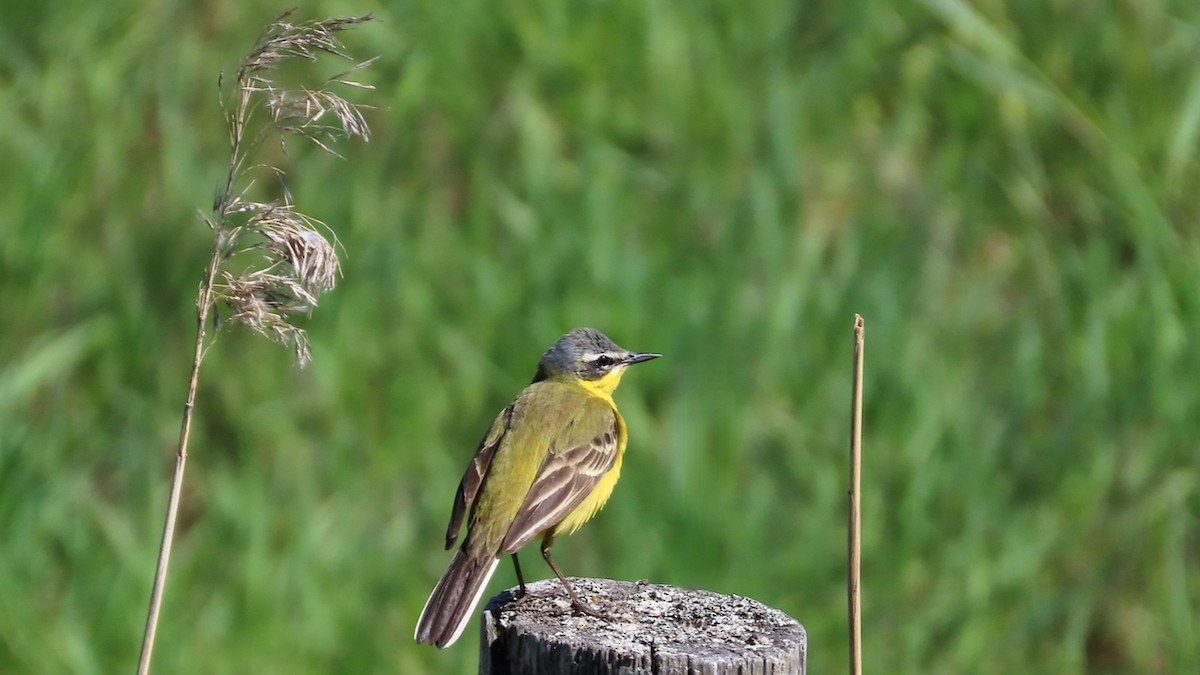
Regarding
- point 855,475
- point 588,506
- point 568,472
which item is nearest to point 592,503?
point 588,506

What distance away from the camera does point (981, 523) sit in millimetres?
7980

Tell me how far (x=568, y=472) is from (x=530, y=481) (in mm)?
130

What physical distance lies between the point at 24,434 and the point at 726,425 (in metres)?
3.20

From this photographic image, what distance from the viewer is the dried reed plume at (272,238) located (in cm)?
279

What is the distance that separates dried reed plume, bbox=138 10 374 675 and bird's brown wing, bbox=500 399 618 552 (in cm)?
183

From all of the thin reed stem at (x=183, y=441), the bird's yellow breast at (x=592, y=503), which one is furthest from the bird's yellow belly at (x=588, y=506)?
the thin reed stem at (x=183, y=441)

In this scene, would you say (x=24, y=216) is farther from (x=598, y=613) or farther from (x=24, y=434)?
(x=598, y=613)

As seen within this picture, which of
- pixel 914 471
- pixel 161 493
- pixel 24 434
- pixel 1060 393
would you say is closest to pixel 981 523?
pixel 914 471

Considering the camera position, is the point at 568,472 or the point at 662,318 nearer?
the point at 568,472

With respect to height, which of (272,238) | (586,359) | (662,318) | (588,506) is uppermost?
(662,318)

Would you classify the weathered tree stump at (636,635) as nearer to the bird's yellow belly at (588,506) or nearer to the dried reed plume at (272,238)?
the bird's yellow belly at (588,506)

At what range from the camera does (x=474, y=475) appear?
504 cm

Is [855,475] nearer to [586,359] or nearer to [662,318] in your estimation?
[586,359]

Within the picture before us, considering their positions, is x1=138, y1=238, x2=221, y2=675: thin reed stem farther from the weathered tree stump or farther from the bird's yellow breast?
the bird's yellow breast
